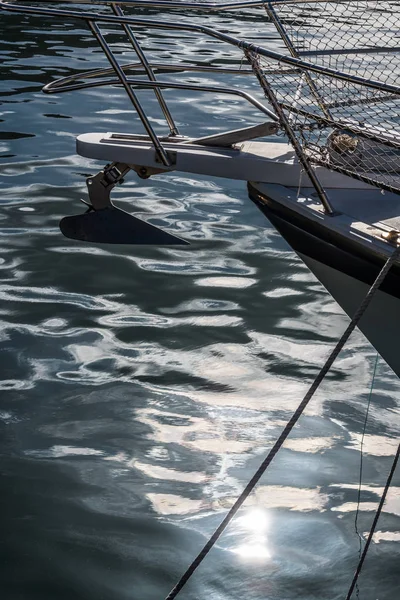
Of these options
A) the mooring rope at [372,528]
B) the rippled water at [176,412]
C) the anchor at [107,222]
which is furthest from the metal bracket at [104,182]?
the mooring rope at [372,528]

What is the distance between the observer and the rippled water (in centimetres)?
307

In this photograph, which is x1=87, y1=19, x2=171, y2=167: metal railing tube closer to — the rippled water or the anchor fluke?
the anchor fluke

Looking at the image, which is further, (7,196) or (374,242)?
(7,196)

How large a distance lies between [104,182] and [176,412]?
0.98m

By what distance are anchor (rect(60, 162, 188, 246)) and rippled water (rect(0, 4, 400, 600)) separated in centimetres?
64

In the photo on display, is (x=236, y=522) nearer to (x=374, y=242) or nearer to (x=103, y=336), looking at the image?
(x=374, y=242)

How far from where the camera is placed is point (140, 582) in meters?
2.97

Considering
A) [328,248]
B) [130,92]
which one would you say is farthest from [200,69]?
[328,248]

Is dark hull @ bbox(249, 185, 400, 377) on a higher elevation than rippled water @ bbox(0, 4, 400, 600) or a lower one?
higher

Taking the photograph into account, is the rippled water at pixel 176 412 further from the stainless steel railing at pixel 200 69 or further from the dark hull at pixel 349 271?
the stainless steel railing at pixel 200 69

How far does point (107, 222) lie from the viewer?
3.96m

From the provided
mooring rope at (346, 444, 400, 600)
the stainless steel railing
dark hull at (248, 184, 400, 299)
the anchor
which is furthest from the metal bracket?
mooring rope at (346, 444, 400, 600)

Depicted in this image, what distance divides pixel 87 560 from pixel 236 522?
54 cm

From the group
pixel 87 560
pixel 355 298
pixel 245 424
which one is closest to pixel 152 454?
pixel 245 424
